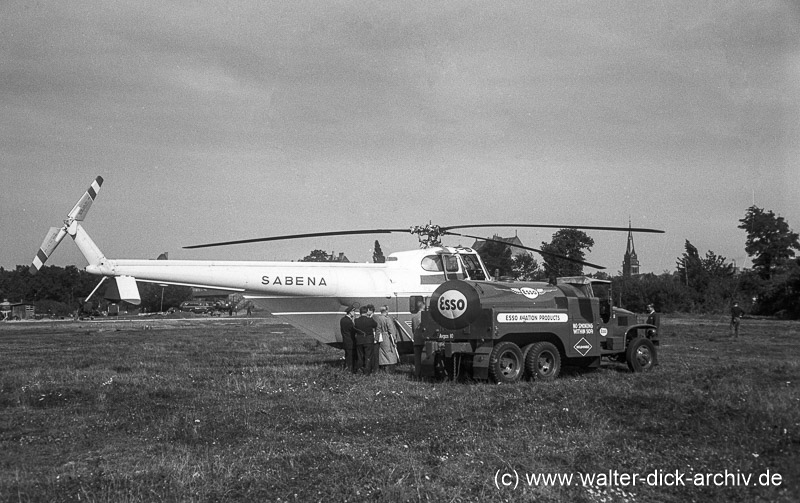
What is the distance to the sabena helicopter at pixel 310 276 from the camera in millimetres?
16116

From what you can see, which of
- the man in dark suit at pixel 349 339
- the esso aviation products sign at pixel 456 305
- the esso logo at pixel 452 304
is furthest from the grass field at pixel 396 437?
the esso logo at pixel 452 304

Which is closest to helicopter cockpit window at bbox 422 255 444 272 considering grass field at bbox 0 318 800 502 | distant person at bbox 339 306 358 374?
distant person at bbox 339 306 358 374

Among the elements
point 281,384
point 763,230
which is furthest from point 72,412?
point 763,230

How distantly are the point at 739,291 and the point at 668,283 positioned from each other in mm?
5946

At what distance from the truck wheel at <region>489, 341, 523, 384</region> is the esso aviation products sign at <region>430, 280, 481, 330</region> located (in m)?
0.85

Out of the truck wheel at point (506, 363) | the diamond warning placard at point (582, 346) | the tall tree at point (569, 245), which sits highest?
the tall tree at point (569, 245)

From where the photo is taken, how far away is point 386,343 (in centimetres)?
1667

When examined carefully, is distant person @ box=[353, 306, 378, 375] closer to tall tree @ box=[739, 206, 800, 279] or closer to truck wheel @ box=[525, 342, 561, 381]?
truck wheel @ box=[525, 342, 561, 381]

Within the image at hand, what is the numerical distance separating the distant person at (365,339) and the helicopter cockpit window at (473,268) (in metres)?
3.11

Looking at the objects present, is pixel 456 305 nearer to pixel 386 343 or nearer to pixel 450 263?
pixel 386 343

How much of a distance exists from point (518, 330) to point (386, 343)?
3.77 m

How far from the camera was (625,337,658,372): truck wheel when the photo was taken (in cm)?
1606

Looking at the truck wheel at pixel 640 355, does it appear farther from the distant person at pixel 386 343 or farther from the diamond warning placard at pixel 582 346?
the distant person at pixel 386 343

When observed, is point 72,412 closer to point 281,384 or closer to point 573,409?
Result: point 281,384
